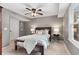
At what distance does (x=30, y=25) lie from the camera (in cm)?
247

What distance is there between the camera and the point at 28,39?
236 cm

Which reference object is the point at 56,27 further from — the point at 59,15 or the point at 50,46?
the point at 50,46

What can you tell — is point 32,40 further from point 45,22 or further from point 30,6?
point 30,6

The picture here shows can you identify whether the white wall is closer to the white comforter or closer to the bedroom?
the bedroom

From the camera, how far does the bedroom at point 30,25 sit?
2230 millimetres

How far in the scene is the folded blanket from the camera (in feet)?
7.78

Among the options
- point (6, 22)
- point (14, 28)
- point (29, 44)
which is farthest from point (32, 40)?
point (6, 22)

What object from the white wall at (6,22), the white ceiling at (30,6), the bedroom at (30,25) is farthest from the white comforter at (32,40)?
the white ceiling at (30,6)

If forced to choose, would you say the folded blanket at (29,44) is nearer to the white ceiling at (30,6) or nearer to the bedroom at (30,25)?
the bedroom at (30,25)

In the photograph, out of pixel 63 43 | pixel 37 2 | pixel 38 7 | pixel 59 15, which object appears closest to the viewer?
pixel 37 2

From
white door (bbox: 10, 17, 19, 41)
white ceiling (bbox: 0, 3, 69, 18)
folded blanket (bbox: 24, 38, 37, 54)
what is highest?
white ceiling (bbox: 0, 3, 69, 18)

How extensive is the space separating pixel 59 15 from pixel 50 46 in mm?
948

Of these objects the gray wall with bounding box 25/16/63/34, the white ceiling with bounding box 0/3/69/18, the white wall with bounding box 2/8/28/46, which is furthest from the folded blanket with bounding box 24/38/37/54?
the white ceiling with bounding box 0/3/69/18
